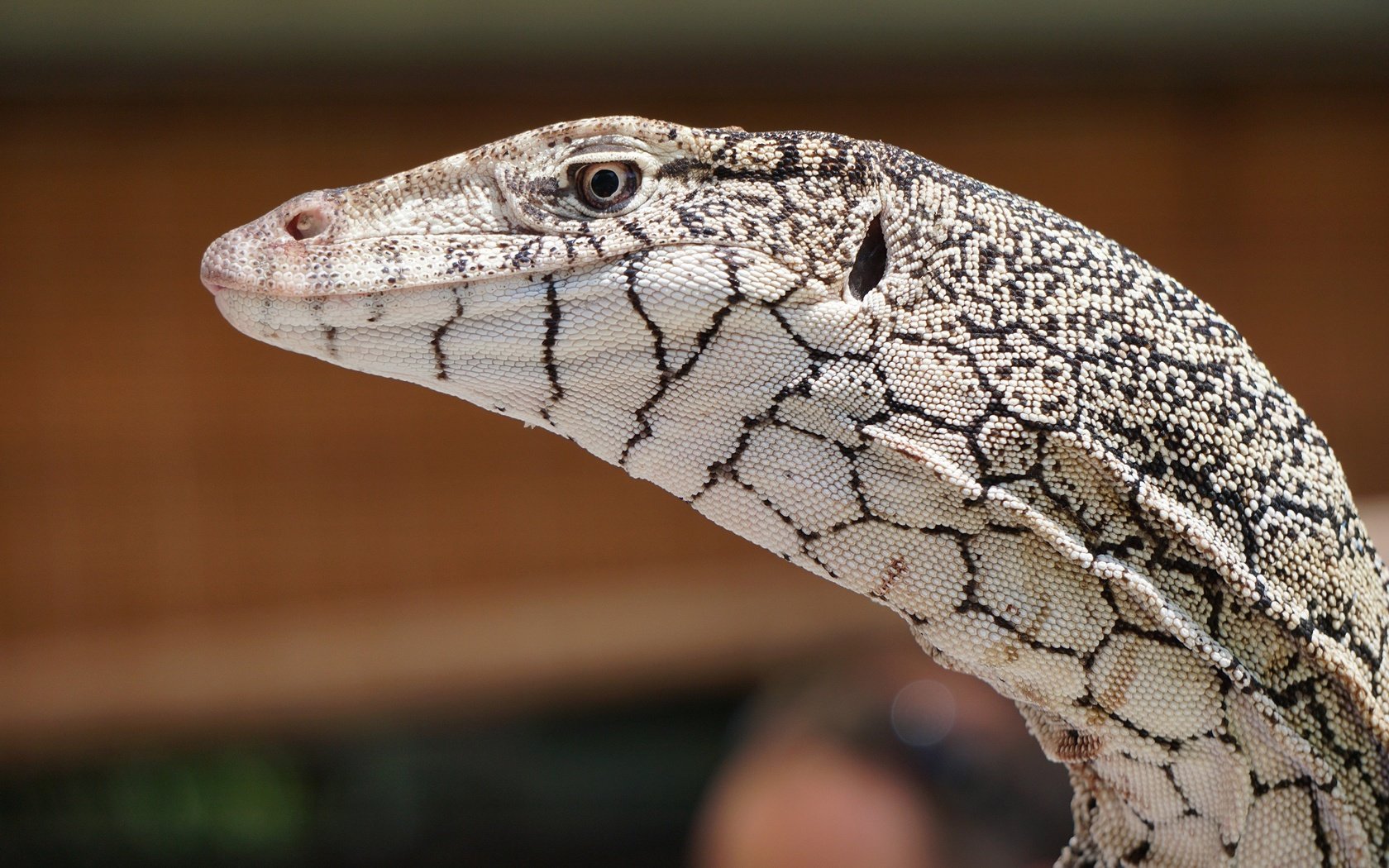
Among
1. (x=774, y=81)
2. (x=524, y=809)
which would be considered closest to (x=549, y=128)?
(x=774, y=81)

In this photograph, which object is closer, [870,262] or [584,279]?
[584,279]

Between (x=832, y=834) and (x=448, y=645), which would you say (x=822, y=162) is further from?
(x=448, y=645)

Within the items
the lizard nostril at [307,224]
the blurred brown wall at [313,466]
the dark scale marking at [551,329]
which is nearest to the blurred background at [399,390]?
the blurred brown wall at [313,466]

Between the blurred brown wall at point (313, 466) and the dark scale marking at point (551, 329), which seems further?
the blurred brown wall at point (313, 466)

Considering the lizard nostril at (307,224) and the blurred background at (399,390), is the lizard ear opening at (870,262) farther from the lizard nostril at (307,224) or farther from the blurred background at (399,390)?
the blurred background at (399,390)

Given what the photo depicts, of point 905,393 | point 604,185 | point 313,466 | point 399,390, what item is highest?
point 604,185

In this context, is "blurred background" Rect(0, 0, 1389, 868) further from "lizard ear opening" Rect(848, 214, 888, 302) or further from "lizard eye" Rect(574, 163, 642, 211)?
"lizard eye" Rect(574, 163, 642, 211)

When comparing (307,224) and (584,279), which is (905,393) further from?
(307,224)

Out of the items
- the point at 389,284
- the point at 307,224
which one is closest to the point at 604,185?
the point at 389,284
